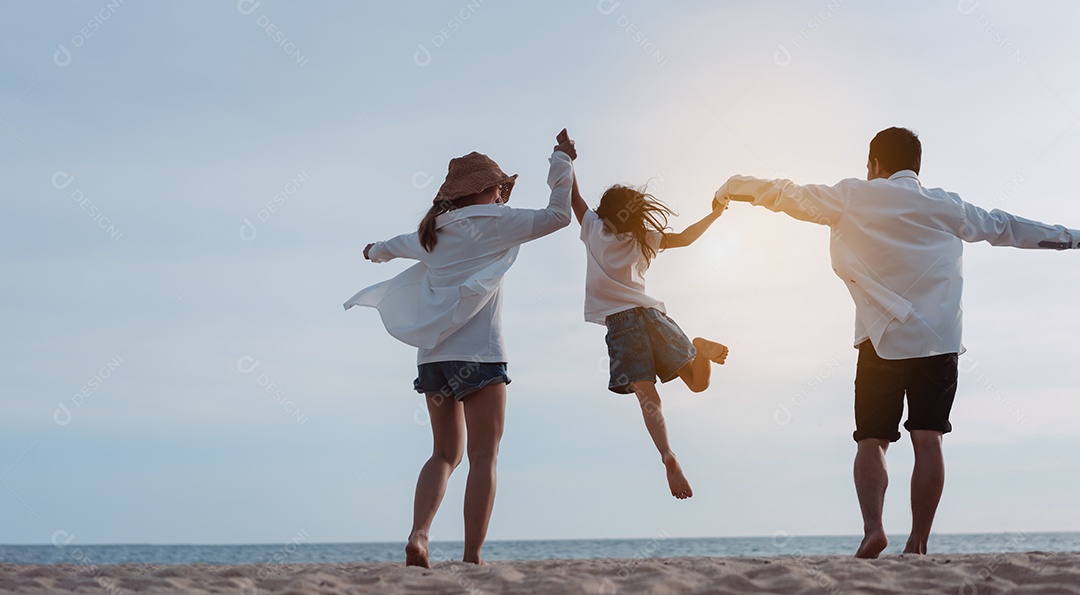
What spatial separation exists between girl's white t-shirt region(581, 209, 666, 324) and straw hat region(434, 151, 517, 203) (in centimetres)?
91

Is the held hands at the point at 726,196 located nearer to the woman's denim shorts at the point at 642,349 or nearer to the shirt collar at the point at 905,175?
the shirt collar at the point at 905,175

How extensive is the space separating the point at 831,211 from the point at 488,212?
1853 millimetres

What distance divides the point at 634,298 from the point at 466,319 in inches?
60.3

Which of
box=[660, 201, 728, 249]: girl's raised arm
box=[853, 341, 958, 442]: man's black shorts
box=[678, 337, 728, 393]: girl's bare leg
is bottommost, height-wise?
box=[853, 341, 958, 442]: man's black shorts

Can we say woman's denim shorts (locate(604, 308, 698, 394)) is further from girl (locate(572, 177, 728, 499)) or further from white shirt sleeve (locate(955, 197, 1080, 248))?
white shirt sleeve (locate(955, 197, 1080, 248))

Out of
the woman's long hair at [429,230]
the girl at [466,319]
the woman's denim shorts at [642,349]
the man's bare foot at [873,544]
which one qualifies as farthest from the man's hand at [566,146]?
the man's bare foot at [873,544]

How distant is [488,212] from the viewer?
15.9 feet

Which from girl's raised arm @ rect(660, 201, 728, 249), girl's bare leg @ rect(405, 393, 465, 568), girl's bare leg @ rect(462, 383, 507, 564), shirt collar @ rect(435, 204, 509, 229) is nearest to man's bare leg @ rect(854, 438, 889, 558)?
girl's raised arm @ rect(660, 201, 728, 249)

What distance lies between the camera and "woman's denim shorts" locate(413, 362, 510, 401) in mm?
4645

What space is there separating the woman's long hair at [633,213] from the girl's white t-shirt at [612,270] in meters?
0.03

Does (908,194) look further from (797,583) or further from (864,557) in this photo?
(797,583)

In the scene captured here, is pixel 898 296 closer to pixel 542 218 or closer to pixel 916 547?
pixel 916 547

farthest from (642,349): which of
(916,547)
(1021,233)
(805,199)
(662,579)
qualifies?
(662,579)

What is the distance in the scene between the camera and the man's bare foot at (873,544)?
4602 mm
